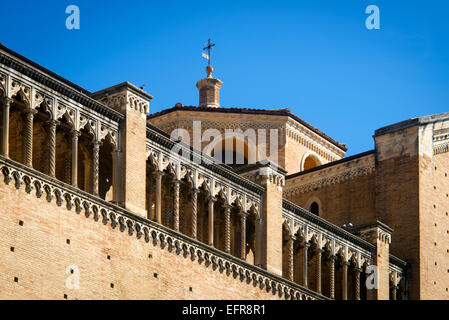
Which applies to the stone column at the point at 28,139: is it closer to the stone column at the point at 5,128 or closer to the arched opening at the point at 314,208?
the stone column at the point at 5,128

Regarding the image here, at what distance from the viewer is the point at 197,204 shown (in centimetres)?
2808

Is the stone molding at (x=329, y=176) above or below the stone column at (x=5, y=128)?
above

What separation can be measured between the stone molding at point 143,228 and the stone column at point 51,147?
0.36m

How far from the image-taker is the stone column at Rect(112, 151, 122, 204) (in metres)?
24.8

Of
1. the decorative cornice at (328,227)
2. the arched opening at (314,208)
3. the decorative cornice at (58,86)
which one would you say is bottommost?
the decorative cornice at (328,227)

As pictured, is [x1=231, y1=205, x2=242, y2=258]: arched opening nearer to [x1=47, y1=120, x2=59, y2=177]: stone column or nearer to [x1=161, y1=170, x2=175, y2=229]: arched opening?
[x1=161, y1=170, x2=175, y2=229]: arched opening

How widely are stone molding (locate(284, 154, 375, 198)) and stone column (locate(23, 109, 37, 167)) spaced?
49.9 ft

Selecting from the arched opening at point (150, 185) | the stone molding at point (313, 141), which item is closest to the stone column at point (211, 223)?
the arched opening at point (150, 185)

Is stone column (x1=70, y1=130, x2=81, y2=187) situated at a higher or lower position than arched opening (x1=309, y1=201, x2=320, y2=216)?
lower

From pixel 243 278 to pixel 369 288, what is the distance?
221 inches

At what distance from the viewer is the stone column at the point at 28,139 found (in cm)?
2241

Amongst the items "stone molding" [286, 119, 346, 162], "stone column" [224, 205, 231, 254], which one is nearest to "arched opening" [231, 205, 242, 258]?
"stone column" [224, 205, 231, 254]
